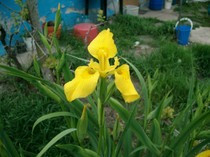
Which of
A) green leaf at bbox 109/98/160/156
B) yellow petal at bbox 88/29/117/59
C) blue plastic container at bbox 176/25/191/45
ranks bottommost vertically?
blue plastic container at bbox 176/25/191/45

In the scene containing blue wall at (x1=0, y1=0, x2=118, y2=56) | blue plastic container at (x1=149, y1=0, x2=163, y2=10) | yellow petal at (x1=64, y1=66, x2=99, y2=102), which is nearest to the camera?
yellow petal at (x1=64, y1=66, x2=99, y2=102)

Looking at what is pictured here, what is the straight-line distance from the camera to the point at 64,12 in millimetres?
4402

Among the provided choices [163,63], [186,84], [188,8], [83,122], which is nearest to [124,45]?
[163,63]

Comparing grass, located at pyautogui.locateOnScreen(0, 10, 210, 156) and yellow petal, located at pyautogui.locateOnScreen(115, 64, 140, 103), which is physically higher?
yellow petal, located at pyautogui.locateOnScreen(115, 64, 140, 103)

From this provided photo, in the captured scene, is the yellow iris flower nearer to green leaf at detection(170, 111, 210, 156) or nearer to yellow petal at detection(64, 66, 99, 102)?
yellow petal at detection(64, 66, 99, 102)

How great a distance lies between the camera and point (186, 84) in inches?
105

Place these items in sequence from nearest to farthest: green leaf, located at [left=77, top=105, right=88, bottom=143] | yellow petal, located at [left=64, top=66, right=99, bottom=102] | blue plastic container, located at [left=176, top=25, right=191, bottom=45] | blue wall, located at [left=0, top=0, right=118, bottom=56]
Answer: yellow petal, located at [left=64, top=66, right=99, bottom=102]
green leaf, located at [left=77, top=105, right=88, bottom=143]
blue wall, located at [left=0, top=0, right=118, bottom=56]
blue plastic container, located at [left=176, top=25, right=191, bottom=45]

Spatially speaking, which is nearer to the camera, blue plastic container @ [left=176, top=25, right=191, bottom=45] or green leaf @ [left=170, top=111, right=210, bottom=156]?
green leaf @ [left=170, top=111, right=210, bottom=156]

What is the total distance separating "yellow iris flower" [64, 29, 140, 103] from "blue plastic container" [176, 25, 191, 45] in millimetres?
3690

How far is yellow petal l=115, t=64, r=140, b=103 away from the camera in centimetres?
72

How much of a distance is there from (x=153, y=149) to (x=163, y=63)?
7.53 feet

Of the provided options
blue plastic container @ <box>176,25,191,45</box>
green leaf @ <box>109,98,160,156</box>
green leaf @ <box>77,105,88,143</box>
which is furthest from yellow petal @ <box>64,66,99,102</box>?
blue plastic container @ <box>176,25,191,45</box>

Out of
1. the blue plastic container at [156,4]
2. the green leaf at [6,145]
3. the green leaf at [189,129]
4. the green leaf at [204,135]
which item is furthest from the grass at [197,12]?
the green leaf at [6,145]

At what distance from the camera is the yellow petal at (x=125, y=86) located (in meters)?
0.72
